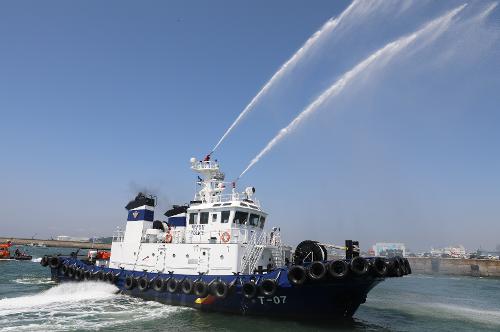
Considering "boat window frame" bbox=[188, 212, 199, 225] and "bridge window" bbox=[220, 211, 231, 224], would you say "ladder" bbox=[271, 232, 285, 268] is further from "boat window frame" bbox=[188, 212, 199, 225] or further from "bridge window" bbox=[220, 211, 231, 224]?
"boat window frame" bbox=[188, 212, 199, 225]

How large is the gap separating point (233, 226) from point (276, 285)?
11.5 ft

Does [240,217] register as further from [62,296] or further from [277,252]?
[62,296]

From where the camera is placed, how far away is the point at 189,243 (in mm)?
15258

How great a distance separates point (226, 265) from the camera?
14.1 m

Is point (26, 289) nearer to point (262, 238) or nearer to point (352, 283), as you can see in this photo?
point (262, 238)

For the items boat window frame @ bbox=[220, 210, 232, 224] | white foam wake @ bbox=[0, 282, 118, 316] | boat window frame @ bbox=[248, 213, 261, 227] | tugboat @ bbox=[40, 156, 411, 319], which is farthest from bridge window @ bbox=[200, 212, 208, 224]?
white foam wake @ bbox=[0, 282, 118, 316]

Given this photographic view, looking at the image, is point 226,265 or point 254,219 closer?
point 226,265

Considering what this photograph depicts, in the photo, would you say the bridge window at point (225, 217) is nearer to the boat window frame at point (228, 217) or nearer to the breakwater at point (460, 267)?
the boat window frame at point (228, 217)

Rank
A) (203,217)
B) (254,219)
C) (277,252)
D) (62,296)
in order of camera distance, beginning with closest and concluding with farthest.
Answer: (277,252)
(254,219)
(203,217)
(62,296)

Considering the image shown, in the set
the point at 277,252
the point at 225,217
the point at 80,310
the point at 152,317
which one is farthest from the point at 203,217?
the point at 80,310

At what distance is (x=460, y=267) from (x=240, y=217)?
63.5 metres

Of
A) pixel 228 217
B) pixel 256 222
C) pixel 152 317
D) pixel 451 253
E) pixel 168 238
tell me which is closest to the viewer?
pixel 152 317

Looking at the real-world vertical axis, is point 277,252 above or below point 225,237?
below

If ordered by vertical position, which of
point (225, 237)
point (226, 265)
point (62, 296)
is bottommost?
point (62, 296)
